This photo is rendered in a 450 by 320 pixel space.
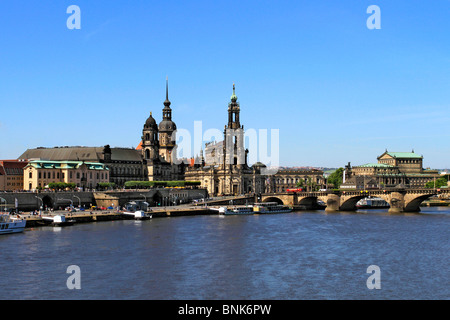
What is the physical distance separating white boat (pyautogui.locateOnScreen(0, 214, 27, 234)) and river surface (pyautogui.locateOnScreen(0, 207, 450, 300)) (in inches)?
83.8

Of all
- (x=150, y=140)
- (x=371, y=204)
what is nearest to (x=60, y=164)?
(x=150, y=140)

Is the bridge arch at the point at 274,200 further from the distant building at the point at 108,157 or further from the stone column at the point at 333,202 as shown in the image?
the distant building at the point at 108,157

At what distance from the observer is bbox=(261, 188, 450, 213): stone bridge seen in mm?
116375

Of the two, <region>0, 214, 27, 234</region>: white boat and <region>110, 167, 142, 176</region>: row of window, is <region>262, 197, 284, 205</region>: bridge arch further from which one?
<region>0, 214, 27, 234</region>: white boat

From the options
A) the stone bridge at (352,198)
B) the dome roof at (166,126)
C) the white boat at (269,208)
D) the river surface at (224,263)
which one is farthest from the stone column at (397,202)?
the dome roof at (166,126)

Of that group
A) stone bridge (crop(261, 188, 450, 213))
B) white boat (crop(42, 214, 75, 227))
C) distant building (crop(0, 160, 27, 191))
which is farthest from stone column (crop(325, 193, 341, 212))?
distant building (crop(0, 160, 27, 191))

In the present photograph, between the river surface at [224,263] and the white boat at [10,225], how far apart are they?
2129mm

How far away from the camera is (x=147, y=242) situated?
208 feet

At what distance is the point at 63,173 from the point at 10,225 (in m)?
58.9

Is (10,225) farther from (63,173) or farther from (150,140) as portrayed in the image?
(150,140)

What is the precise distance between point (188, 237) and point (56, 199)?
46.2m

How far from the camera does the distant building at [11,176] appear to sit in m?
Result: 122
